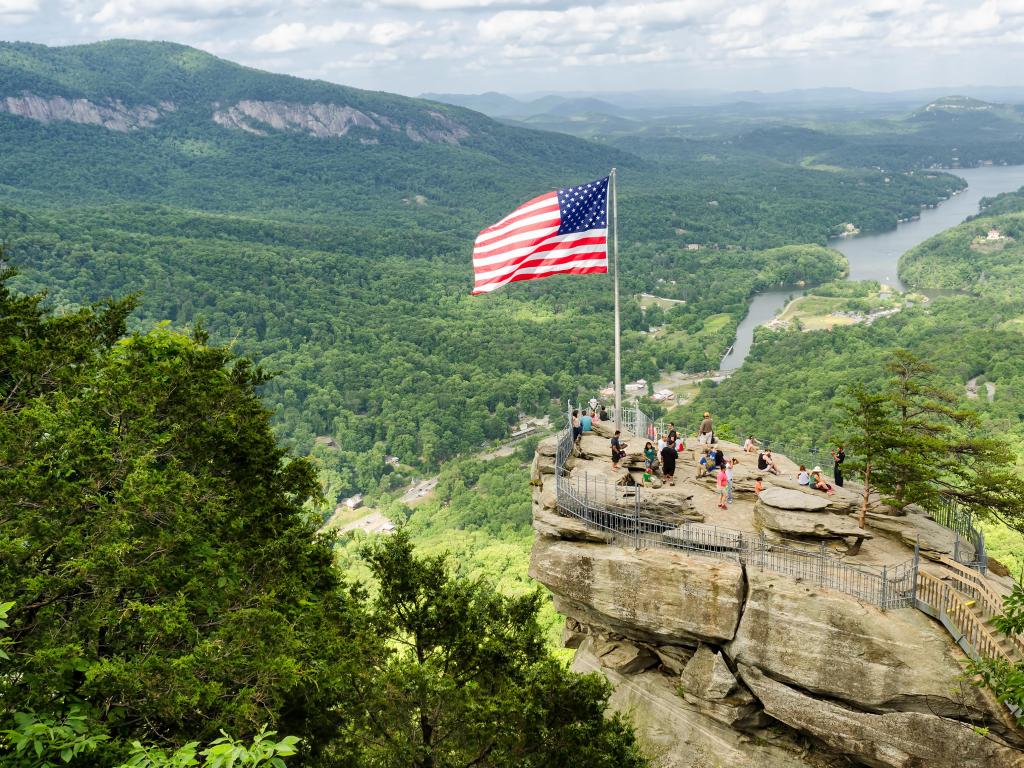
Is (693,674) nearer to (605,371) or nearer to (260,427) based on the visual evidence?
(260,427)

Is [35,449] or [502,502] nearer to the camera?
[35,449]

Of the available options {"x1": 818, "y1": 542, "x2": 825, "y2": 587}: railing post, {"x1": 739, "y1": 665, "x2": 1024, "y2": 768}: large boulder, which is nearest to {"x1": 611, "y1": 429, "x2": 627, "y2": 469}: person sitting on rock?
{"x1": 818, "y1": 542, "x2": 825, "y2": 587}: railing post

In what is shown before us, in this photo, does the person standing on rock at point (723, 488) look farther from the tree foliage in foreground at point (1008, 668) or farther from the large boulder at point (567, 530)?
the tree foliage in foreground at point (1008, 668)

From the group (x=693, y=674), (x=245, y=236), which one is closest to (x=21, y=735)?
(x=693, y=674)

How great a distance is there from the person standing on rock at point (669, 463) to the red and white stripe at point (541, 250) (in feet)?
18.0

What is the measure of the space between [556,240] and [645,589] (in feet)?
33.4

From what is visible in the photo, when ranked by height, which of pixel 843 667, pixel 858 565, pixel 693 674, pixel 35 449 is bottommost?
pixel 693 674

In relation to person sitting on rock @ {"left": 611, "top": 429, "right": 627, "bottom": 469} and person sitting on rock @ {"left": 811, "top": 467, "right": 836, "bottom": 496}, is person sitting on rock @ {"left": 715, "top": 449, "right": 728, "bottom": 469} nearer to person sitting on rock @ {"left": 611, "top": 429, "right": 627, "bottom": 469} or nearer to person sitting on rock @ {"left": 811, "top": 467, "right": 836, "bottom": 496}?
person sitting on rock @ {"left": 811, "top": 467, "right": 836, "bottom": 496}

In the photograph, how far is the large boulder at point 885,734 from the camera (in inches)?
607

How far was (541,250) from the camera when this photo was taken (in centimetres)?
2347

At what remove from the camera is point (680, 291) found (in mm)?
171125

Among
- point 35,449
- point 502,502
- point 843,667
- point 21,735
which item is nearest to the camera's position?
point 21,735

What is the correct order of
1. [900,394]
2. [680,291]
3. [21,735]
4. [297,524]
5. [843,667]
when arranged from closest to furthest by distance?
[21,735]
[843,667]
[297,524]
[900,394]
[680,291]

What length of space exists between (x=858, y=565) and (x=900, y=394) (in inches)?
228
